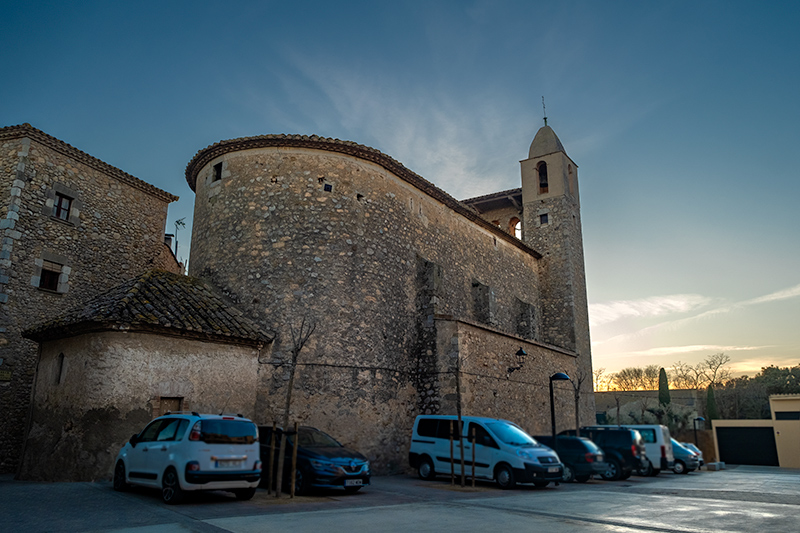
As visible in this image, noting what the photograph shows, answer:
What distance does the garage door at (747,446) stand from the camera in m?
30.5

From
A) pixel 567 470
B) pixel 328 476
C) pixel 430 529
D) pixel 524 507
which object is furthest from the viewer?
pixel 567 470

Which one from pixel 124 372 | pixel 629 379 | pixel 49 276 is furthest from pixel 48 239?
pixel 629 379

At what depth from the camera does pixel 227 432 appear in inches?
372

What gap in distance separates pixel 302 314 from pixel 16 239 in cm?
894

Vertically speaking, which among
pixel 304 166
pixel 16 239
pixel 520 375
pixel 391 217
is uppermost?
pixel 304 166

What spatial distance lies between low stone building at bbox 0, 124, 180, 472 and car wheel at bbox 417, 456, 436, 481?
37.0 ft

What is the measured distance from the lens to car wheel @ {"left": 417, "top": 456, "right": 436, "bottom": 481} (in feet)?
46.6

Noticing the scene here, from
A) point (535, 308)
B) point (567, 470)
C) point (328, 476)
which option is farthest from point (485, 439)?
point (535, 308)

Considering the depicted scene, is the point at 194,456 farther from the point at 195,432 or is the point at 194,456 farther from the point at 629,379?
the point at 629,379

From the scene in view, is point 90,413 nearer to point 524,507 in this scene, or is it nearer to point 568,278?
point 524,507

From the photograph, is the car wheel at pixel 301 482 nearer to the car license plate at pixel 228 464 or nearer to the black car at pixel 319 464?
the black car at pixel 319 464

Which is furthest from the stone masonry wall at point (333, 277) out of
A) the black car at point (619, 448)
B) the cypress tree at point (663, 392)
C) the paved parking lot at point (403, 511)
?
the cypress tree at point (663, 392)

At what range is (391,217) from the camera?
1816cm

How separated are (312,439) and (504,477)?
4.59 m
